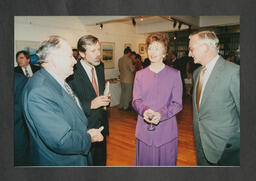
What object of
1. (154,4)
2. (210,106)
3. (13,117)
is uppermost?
(154,4)

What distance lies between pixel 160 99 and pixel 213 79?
0.51 m

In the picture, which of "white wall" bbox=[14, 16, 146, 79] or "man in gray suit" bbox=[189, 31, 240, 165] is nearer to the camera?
"man in gray suit" bbox=[189, 31, 240, 165]

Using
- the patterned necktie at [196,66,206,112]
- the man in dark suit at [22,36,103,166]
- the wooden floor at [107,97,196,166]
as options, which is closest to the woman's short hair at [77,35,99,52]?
the man in dark suit at [22,36,103,166]

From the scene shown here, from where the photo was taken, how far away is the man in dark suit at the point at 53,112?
4.39 ft

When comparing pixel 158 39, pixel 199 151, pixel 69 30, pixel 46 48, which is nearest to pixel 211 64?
pixel 158 39

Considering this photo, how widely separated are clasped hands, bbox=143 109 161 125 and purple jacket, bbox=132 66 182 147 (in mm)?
39

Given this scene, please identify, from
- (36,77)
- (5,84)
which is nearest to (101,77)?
(36,77)

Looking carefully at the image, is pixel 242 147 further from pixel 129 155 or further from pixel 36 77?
pixel 36 77

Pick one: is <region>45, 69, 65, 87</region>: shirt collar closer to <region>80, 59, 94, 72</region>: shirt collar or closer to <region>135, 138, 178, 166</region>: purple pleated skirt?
<region>80, 59, 94, 72</region>: shirt collar

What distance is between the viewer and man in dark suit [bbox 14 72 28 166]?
6.72 ft

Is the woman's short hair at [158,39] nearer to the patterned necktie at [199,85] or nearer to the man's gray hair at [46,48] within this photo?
the patterned necktie at [199,85]

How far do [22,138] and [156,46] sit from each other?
5.62 ft

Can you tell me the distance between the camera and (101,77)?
2.17 m

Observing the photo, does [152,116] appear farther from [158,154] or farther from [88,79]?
[88,79]
